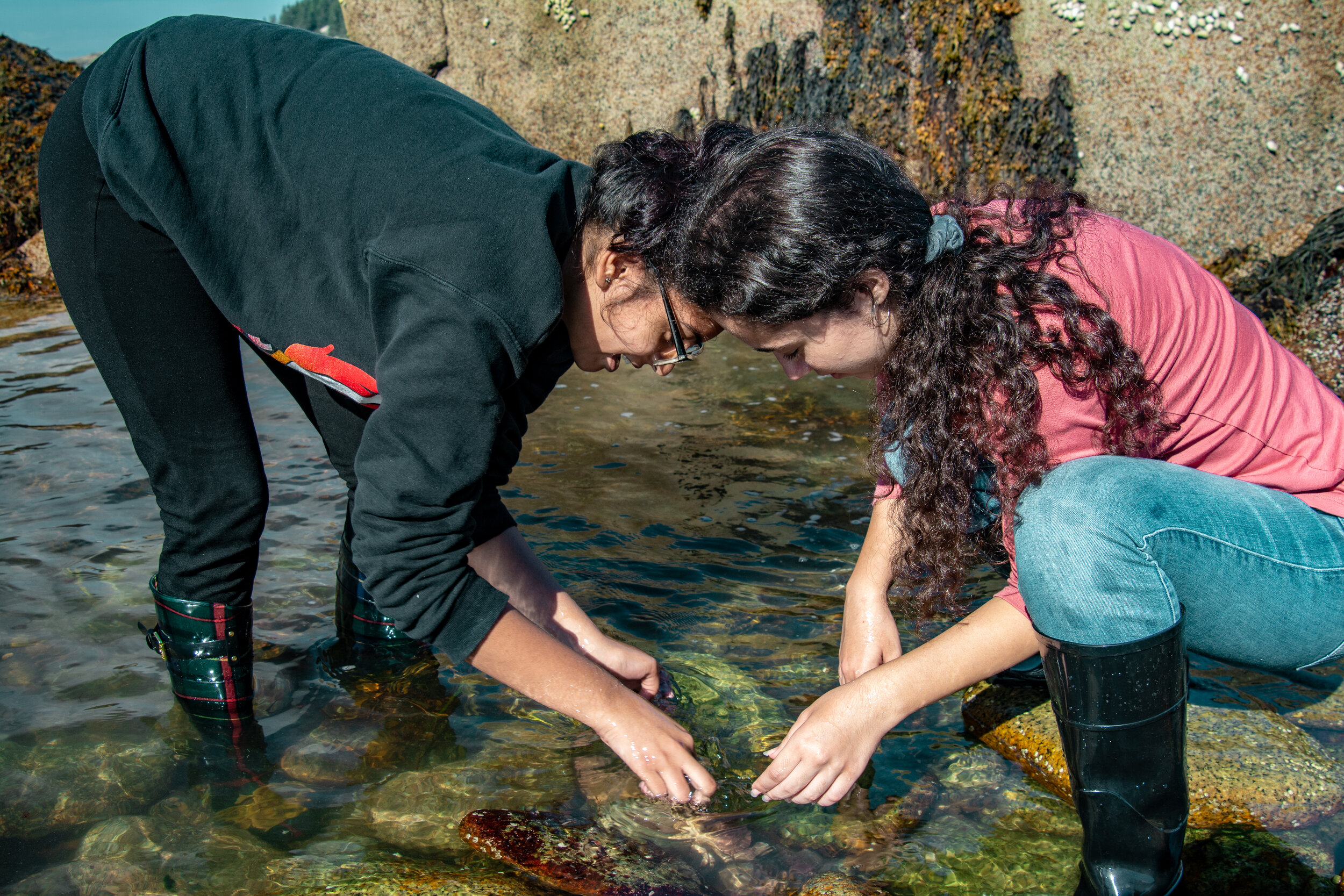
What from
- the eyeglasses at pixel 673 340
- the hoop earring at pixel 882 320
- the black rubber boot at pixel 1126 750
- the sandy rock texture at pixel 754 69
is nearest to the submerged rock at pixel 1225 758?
the black rubber boot at pixel 1126 750

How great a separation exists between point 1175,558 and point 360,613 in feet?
6.31

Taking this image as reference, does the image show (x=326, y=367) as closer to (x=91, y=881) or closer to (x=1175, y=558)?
(x=91, y=881)

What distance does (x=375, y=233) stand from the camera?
5.20 ft

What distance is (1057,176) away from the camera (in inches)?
237

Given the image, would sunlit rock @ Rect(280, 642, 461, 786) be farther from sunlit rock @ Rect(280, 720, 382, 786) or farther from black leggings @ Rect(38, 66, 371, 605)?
black leggings @ Rect(38, 66, 371, 605)

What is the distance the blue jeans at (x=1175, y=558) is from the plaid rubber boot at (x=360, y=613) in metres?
1.61

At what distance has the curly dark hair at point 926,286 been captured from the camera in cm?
152

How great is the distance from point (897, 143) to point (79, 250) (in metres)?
5.74

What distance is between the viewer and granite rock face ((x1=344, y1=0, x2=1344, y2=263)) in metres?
5.36

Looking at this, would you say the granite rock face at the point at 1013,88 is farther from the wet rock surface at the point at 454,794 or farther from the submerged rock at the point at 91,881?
A: the submerged rock at the point at 91,881

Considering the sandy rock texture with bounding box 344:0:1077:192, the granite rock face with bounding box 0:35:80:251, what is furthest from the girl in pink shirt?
the granite rock face with bounding box 0:35:80:251

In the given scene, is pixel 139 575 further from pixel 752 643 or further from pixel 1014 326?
pixel 1014 326

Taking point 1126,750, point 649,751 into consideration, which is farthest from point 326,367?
point 1126,750

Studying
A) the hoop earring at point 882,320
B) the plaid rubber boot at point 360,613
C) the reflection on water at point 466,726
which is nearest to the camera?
the hoop earring at point 882,320
